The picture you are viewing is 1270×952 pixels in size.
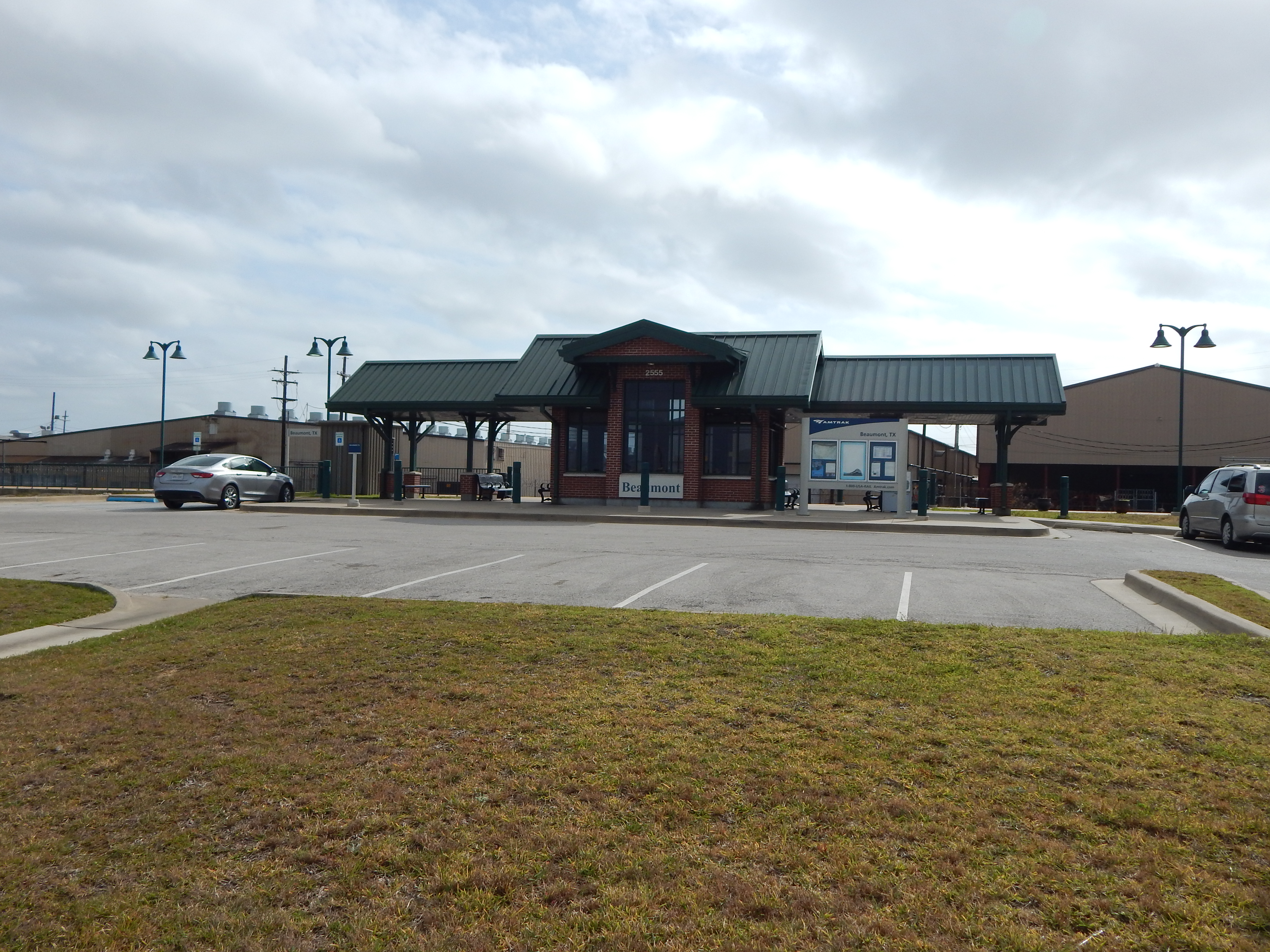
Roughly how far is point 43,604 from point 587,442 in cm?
2257

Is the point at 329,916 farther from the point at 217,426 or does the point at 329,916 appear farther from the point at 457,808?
the point at 217,426

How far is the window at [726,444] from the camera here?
1162 inches

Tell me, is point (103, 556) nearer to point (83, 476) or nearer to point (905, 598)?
point (905, 598)

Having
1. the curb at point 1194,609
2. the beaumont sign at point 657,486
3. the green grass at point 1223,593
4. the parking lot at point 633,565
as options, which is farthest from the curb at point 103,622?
the beaumont sign at point 657,486

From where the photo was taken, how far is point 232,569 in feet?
40.0

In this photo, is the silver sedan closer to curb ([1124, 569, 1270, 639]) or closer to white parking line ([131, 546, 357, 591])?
white parking line ([131, 546, 357, 591])

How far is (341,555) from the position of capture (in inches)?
541

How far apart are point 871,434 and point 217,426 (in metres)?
46.8

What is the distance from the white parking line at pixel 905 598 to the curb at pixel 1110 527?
48.1 ft

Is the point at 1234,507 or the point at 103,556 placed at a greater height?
the point at 1234,507

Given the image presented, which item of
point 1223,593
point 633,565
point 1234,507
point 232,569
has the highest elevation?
point 1234,507

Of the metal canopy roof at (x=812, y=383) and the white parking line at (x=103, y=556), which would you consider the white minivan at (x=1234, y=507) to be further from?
the white parking line at (x=103, y=556)

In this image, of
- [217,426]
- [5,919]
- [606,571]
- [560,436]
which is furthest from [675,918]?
[217,426]

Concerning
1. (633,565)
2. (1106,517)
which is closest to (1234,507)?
(1106,517)
